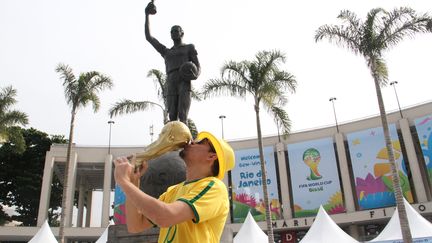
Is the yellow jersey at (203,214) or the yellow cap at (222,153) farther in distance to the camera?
the yellow cap at (222,153)

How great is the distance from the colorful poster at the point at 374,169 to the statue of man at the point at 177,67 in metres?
20.9

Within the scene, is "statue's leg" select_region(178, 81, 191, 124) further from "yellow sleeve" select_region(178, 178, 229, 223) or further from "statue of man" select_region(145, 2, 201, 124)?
"yellow sleeve" select_region(178, 178, 229, 223)

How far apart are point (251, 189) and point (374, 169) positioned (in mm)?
8153

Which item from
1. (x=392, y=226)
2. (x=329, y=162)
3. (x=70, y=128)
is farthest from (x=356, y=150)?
(x=70, y=128)

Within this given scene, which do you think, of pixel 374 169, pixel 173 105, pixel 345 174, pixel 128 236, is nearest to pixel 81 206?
pixel 345 174

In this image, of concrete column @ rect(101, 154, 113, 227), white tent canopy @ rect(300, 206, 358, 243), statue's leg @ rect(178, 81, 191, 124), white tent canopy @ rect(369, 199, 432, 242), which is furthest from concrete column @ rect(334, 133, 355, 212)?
statue's leg @ rect(178, 81, 191, 124)

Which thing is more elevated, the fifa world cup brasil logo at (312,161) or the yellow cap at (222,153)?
the fifa world cup brasil logo at (312,161)

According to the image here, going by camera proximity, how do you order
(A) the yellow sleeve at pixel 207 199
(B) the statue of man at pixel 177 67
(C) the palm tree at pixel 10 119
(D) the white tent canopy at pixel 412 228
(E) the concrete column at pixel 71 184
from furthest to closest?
(E) the concrete column at pixel 71 184, (C) the palm tree at pixel 10 119, (D) the white tent canopy at pixel 412 228, (B) the statue of man at pixel 177 67, (A) the yellow sleeve at pixel 207 199

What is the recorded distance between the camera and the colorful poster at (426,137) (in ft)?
75.7

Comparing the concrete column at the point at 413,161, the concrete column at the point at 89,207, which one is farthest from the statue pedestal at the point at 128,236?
the concrete column at the point at 89,207

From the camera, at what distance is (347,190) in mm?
25766

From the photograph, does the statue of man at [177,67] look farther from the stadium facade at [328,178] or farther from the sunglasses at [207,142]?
the stadium facade at [328,178]

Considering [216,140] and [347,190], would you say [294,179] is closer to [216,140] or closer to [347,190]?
[347,190]

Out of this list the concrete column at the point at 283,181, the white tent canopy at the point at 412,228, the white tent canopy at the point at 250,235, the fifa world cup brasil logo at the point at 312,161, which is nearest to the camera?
the white tent canopy at the point at 412,228
